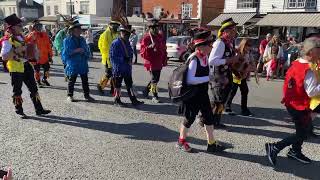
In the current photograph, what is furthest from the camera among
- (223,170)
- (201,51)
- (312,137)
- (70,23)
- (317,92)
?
(70,23)

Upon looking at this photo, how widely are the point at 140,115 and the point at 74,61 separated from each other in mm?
2137

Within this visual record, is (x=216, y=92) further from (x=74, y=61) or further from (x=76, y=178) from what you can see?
(x=74, y=61)

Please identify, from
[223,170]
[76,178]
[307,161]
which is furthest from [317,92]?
[76,178]

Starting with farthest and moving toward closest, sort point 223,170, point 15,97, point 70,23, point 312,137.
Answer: point 70,23, point 15,97, point 312,137, point 223,170

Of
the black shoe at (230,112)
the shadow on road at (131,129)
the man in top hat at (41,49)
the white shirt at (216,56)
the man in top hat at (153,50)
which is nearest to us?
the white shirt at (216,56)

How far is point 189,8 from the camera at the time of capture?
36156 millimetres

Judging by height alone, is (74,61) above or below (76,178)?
above

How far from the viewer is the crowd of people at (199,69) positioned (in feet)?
15.6

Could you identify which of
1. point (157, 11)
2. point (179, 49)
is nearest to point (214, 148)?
point (179, 49)

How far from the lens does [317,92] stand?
455cm

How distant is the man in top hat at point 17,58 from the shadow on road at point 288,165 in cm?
407

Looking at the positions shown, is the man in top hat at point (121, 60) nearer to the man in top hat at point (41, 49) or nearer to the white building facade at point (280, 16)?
the man in top hat at point (41, 49)

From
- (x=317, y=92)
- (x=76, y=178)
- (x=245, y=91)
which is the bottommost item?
(x=76, y=178)

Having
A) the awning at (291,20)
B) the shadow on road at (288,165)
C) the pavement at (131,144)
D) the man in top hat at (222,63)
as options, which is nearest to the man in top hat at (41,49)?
the pavement at (131,144)
